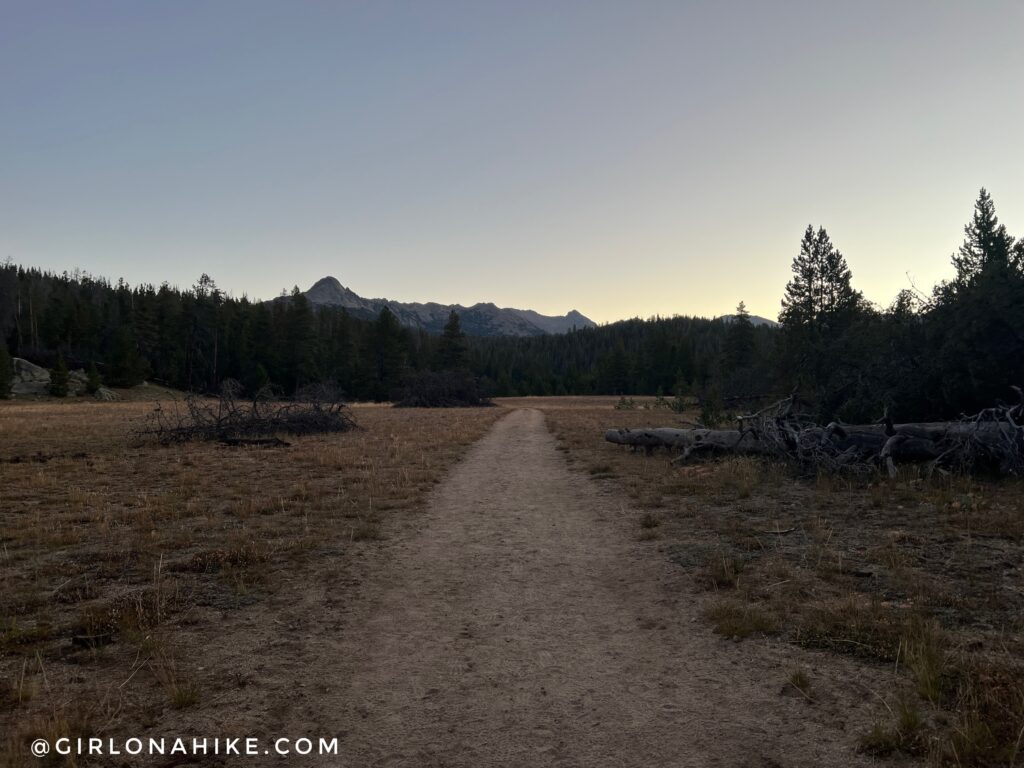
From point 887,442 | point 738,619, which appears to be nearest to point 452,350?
point 887,442

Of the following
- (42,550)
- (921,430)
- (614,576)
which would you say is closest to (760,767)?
(614,576)

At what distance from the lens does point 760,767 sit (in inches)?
116

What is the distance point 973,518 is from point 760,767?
6.84 metres

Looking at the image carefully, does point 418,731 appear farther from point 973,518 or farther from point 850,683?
point 973,518

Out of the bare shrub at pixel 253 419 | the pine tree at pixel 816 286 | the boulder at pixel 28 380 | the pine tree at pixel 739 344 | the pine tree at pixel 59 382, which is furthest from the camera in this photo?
the pine tree at pixel 739 344

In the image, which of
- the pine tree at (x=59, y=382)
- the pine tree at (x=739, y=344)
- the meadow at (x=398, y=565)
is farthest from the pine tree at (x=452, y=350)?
the meadow at (x=398, y=565)

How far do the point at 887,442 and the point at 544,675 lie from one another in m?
10.3

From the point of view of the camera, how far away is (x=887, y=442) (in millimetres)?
11219

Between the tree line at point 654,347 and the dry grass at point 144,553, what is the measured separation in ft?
39.7

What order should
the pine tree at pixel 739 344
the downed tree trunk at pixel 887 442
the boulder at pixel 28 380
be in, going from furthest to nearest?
1. the pine tree at pixel 739 344
2. the boulder at pixel 28 380
3. the downed tree trunk at pixel 887 442

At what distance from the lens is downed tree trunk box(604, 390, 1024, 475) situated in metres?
10.4

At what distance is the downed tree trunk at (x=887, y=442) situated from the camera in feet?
34.0

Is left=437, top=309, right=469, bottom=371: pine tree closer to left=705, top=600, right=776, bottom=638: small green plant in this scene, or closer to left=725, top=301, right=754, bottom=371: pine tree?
left=725, top=301, right=754, bottom=371: pine tree

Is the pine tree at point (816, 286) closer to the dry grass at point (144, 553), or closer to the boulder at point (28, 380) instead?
the dry grass at point (144, 553)
